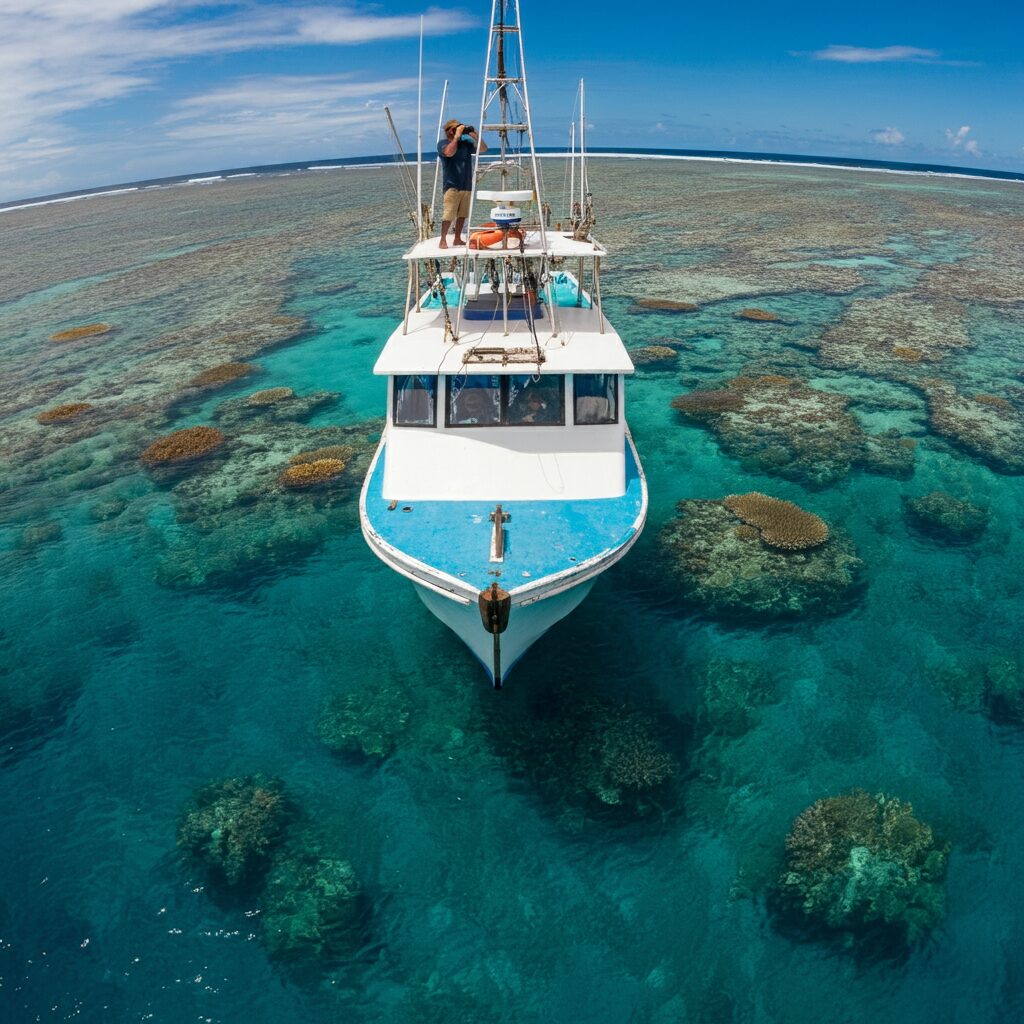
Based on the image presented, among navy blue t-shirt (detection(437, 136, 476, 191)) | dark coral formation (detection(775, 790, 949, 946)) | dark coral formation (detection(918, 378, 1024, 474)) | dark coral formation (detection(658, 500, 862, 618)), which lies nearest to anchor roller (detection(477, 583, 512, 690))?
dark coral formation (detection(775, 790, 949, 946))

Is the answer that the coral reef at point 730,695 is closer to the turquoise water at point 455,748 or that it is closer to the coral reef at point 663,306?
the turquoise water at point 455,748

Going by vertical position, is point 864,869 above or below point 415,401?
below

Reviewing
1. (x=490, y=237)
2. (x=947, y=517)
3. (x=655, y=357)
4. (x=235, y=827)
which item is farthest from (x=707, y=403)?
(x=235, y=827)

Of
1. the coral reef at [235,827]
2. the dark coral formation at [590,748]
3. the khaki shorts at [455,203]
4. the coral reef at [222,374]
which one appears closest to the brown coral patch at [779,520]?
the dark coral formation at [590,748]

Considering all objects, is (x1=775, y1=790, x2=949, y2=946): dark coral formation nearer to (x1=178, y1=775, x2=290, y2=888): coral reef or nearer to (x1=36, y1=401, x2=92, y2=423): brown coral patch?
(x1=178, y1=775, x2=290, y2=888): coral reef

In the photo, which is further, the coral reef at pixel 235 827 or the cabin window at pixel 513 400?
the cabin window at pixel 513 400

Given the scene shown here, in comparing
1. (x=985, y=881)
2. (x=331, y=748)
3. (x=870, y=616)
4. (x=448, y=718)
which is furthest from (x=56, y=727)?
(x=870, y=616)

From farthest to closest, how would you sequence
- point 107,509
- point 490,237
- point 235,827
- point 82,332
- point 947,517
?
point 82,332 < point 107,509 < point 947,517 < point 490,237 < point 235,827

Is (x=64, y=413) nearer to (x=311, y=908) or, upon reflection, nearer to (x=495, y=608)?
(x=311, y=908)

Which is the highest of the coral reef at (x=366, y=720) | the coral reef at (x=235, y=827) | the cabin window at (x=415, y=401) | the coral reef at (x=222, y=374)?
the cabin window at (x=415, y=401)
